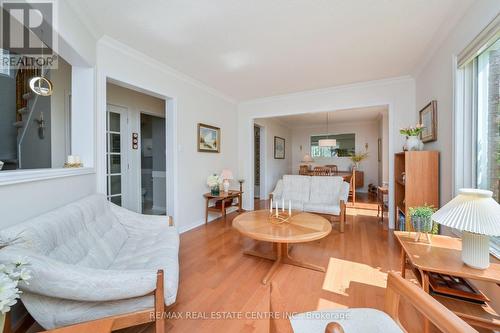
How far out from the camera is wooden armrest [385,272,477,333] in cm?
67

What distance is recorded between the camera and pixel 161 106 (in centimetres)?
424

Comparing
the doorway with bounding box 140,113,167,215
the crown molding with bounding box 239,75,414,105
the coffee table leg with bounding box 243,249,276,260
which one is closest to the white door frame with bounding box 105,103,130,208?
the doorway with bounding box 140,113,167,215

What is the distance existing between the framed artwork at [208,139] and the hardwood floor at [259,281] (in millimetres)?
1530

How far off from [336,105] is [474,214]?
3.10 meters

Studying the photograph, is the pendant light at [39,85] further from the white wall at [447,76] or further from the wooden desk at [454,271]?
the white wall at [447,76]

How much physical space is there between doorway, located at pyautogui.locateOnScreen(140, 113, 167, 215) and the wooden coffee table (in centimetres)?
290

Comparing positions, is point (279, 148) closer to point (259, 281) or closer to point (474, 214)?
point (259, 281)

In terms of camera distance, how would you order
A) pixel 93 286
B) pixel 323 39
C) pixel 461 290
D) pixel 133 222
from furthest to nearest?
1. pixel 323 39
2. pixel 133 222
3. pixel 461 290
4. pixel 93 286

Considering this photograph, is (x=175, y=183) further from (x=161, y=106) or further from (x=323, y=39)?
(x=323, y=39)

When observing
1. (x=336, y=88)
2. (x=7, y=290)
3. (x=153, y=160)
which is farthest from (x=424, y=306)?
(x=153, y=160)

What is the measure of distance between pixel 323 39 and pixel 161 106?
10.5 feet

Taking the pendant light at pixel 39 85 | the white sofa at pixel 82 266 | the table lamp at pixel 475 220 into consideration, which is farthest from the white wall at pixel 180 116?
the table lamp at pixel 475 220

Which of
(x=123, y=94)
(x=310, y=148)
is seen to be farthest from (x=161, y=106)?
(x=310, y=148)

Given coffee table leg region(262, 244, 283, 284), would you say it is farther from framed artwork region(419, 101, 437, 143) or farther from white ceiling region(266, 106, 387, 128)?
white ceiling region(266, 106, 387, 128)
